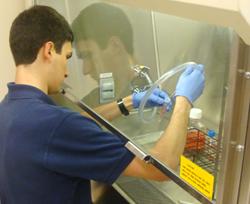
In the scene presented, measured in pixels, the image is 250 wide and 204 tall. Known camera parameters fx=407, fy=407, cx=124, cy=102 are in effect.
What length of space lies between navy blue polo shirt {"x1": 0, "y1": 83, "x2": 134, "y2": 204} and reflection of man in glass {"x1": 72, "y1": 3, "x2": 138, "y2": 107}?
1.15 feet

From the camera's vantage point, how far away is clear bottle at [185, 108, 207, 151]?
3.78 feet

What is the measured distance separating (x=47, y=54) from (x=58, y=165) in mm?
366

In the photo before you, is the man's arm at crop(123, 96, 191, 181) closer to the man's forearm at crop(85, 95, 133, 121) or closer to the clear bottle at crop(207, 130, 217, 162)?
the clear bottle at crop(207, 130, 217, 162)

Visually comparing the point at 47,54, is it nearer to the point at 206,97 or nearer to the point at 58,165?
the point at 58,165

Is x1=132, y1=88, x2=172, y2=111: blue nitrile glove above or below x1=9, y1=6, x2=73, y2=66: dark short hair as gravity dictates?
below

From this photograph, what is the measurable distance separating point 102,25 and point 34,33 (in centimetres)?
37

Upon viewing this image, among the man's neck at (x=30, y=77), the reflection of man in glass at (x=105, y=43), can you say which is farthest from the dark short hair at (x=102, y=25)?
the man's neck at (x=30, y=77)

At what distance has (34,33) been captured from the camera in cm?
133

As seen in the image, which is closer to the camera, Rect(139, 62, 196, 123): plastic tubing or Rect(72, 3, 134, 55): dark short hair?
Rect(139, 62, 196, 123): plastic tubing

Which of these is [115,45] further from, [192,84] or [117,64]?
[192,84]

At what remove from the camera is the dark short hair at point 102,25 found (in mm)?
1504

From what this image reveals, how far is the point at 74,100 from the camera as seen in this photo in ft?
5.78

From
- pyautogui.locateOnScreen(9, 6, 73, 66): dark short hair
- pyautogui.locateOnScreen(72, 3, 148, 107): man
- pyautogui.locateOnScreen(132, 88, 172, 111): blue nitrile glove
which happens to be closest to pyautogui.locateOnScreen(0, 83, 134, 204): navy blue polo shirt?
pyautogui.locateOnScreen(9, 6, 73, 66): dark short hair

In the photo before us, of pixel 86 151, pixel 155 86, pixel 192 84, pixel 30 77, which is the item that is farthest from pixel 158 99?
pixel 30 77
